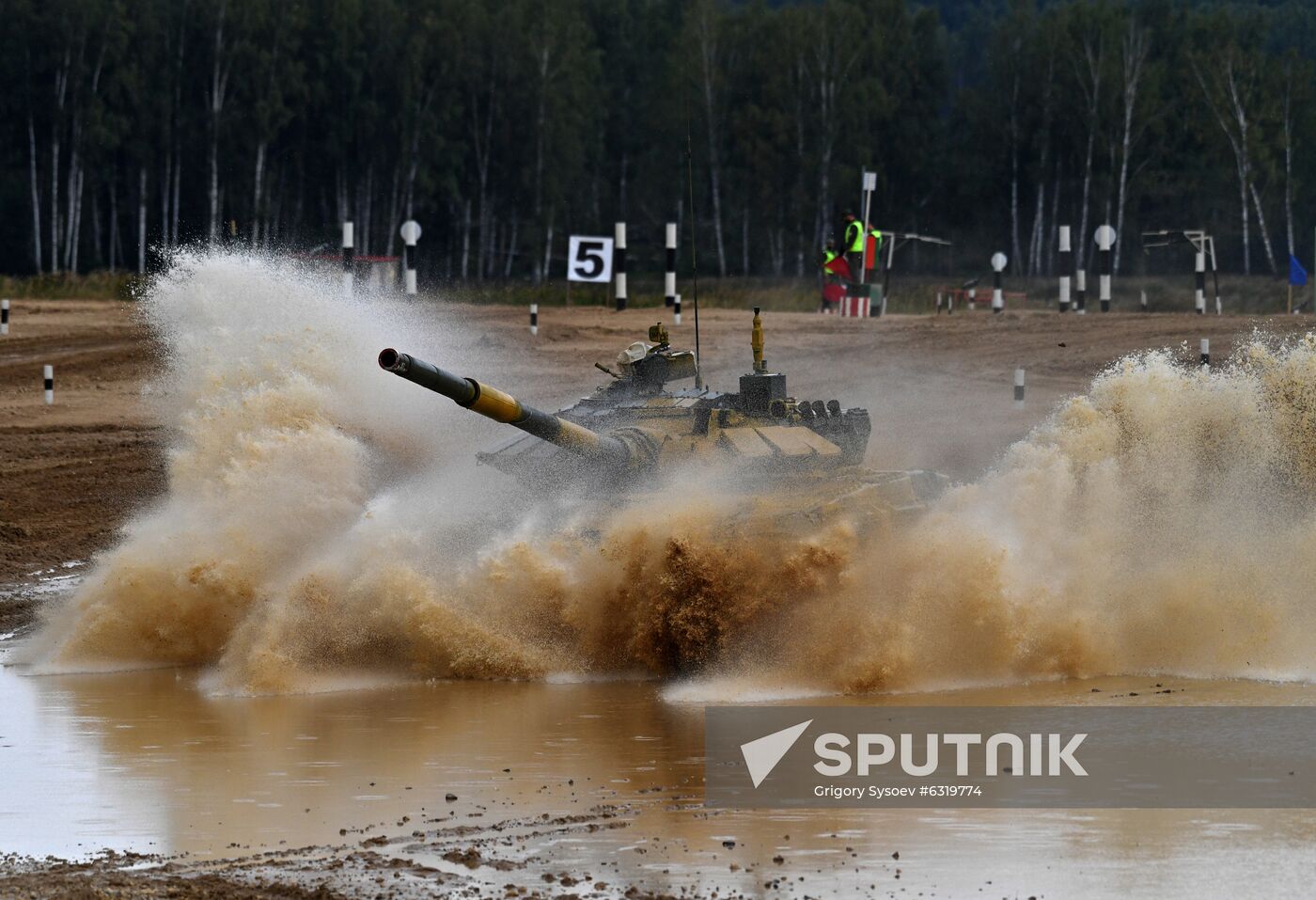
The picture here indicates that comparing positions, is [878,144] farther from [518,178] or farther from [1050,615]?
[1050,615]

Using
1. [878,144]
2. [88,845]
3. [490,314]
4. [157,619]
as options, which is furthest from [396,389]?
[878,144]

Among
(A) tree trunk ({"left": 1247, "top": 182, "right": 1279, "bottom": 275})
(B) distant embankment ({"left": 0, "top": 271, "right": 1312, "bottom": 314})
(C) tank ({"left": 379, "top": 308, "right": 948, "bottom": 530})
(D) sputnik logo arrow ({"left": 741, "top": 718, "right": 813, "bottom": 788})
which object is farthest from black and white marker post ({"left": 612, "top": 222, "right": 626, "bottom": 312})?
(A) tree trunk ({"left": 1247, "top": 182, "right": 1279, "bottom": 275})

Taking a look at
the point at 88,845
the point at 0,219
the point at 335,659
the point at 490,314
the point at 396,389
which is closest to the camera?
the point at 88,845

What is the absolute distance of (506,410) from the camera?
14.6 metres

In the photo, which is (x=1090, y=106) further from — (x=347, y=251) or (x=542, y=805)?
(x=542, y=805)

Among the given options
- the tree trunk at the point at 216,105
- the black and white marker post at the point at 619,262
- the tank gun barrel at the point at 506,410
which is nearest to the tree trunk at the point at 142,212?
the tree trunk at the point at 216,105

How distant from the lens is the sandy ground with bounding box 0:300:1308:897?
21.3m

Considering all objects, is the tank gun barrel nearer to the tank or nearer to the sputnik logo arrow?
the tank

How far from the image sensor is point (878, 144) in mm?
56812

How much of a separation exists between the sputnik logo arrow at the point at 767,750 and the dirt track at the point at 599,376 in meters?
7.27

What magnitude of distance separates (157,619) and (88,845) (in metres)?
6.10

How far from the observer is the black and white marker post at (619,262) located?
32156 millimetres

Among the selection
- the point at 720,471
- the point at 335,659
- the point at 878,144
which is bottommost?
the point at 335,659

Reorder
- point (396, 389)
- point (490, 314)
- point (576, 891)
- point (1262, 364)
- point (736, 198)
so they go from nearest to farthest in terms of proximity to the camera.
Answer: point (576, 891)
point (1262, 364)
point (396, 389)
point (490, 314)
point (736, 198)
